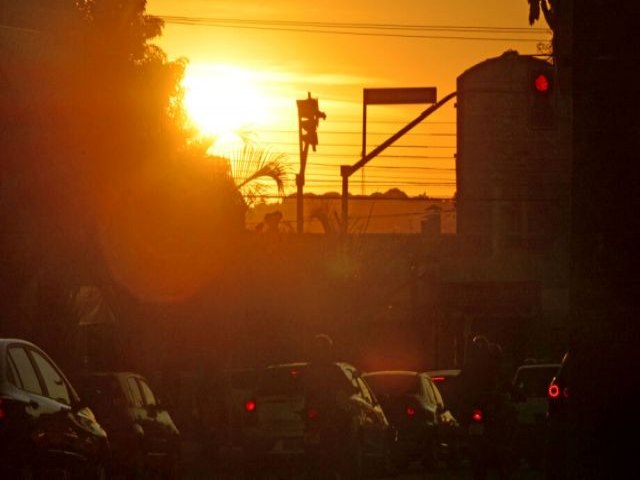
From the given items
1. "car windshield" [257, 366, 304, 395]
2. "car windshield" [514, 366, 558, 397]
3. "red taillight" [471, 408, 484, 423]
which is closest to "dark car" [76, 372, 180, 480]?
"car windshield" [257, 366, 304, 395]

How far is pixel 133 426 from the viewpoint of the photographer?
19.9 m

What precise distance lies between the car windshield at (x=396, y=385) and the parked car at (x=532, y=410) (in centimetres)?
163

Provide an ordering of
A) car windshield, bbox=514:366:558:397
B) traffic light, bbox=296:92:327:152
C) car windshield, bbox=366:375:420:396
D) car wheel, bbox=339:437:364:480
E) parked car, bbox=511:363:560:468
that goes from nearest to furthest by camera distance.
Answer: car wheel, bbox=339:437:364:480 → parked car, bbox=511:363:560:468 → car windshield, bbox=366:375:420:396 → car windshield, bbox=514:366:558:397 → traffic light, bbox=296:92:327:152

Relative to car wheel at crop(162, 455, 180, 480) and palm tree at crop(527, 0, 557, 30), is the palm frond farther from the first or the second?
car wheel at crop(162, 455, 180, 480)

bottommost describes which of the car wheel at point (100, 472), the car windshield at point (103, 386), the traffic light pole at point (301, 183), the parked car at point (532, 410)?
the parked car at point (532, 410)

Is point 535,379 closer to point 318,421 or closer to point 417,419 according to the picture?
point 417,419

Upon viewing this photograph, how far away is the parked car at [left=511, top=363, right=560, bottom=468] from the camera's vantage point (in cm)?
2400

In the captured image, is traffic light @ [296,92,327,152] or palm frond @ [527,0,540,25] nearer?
palm frond @ [527,0,540,25]

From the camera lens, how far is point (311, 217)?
5094 cm

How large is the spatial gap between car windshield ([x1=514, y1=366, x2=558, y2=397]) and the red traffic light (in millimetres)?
8051

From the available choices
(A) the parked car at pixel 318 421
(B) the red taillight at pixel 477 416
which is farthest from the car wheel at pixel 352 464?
(B) the red taillight at pixel 477 416

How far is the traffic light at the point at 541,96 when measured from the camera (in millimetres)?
20531

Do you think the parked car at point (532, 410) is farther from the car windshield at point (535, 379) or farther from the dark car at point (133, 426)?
the dark car at point (133, 426)

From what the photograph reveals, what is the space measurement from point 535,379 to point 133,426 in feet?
31.7
